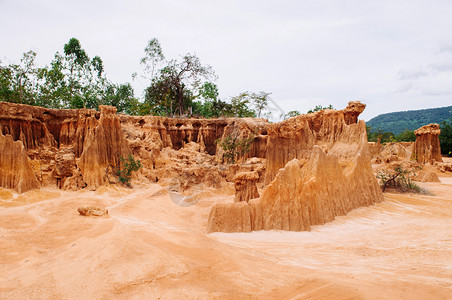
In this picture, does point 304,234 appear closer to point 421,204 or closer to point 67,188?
point 421,204

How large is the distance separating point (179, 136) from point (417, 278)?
18.5 metres

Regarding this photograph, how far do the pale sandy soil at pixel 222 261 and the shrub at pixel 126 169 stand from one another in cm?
498

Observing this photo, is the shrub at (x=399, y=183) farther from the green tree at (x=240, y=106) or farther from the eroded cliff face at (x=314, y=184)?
the green tree at (x=240, y=106)

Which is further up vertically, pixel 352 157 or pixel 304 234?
pixel 352 157

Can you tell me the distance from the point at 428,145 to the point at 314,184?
21.0 m

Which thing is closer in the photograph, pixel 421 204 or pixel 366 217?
pixel 366 217

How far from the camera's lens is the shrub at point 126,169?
12844 mm

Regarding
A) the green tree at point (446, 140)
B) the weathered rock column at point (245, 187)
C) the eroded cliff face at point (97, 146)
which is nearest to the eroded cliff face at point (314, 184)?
the weathered rock column at point (245, 187)

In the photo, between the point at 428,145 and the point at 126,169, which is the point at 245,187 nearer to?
the point at 126,169

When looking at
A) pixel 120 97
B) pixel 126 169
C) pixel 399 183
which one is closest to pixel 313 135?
pixel 399 183

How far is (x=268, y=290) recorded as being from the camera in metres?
3.14

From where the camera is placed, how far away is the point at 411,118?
364 feet

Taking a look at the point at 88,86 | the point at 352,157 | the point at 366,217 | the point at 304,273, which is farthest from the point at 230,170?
the point at 88,86

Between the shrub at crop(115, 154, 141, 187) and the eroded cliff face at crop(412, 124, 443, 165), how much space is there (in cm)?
2285
